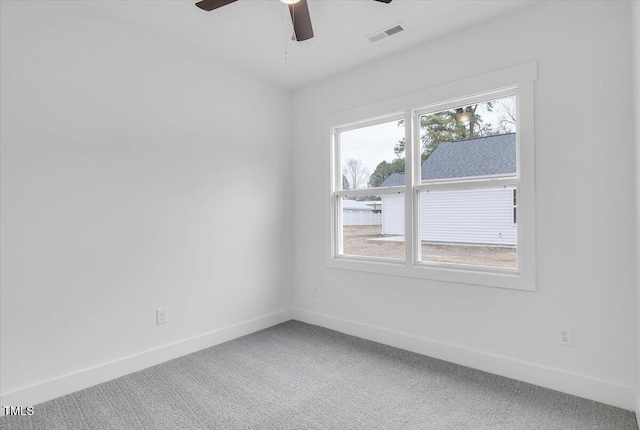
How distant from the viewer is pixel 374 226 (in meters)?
3.43

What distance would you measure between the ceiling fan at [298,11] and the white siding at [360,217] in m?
1.77

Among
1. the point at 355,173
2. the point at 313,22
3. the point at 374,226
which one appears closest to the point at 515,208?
the point at 374,226

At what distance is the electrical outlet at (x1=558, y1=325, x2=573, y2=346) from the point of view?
2297 mm

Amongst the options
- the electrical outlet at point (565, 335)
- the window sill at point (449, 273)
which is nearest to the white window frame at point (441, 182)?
the window sill at point (449, 273)

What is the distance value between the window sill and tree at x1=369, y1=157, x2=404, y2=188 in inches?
30.7

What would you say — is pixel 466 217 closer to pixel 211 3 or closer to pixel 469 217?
pixel 469 217

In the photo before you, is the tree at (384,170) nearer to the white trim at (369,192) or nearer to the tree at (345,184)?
the white trim at (369,192)

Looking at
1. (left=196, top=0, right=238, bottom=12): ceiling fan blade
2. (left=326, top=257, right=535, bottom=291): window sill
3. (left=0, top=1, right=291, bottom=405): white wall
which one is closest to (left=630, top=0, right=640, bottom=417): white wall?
(left=326, top=257, right=535, bottom=291): window sill

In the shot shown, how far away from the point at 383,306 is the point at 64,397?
247 cm

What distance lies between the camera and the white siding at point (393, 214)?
3.22 m

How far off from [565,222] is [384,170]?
1527 mm

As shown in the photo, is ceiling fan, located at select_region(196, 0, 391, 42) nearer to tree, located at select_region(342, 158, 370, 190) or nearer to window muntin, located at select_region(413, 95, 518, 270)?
window muntin, located at select_region(413, 95, 518, 270)

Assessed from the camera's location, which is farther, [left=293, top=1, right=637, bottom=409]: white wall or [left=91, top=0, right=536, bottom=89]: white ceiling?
[left=91, top=0, right=536, bottom=89]: white ceiling

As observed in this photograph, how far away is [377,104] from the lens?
3.27 meters
